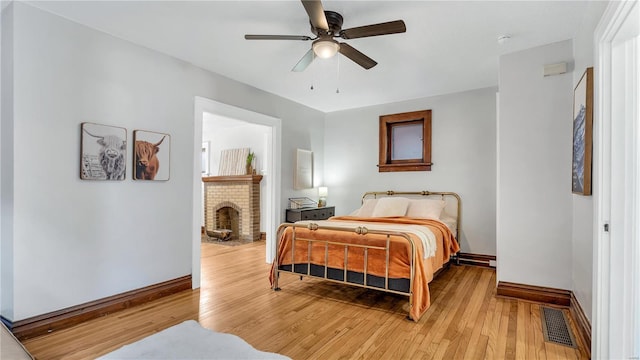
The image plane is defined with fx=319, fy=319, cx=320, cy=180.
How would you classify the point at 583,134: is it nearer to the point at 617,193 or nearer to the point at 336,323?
the point at 617,193

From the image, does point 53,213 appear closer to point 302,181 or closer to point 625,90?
point 302,181

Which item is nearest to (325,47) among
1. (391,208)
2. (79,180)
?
(79,180)

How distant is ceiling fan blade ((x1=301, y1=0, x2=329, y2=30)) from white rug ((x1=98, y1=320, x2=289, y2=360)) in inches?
78.7

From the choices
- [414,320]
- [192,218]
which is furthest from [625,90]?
[192,218]

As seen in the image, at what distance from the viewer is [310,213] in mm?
5199

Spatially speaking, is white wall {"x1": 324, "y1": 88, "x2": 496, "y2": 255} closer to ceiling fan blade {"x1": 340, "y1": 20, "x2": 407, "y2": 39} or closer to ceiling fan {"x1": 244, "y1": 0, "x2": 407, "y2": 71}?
ceiling fan {"x1": 244, "y1": 0, "x2": 407, "y2": 71}

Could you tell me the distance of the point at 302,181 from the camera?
17.6 ft

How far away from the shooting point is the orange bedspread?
281 centimetres

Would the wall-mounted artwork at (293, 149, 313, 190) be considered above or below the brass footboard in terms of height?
above

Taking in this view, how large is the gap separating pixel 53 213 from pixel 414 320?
3.06 m

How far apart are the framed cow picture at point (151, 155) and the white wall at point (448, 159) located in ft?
10.5

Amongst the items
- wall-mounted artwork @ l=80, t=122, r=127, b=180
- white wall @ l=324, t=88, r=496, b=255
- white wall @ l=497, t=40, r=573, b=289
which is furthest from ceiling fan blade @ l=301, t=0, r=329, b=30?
white wall @ l=324, t=88, r=496, b=255

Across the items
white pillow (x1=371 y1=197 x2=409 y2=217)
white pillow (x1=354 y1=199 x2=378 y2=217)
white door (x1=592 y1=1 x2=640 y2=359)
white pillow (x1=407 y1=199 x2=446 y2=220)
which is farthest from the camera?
white pillow (x1=354 y1=199 x2=378 y2=217)

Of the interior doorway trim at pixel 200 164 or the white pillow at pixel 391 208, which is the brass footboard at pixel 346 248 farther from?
the white pillow at pixel 391 208
